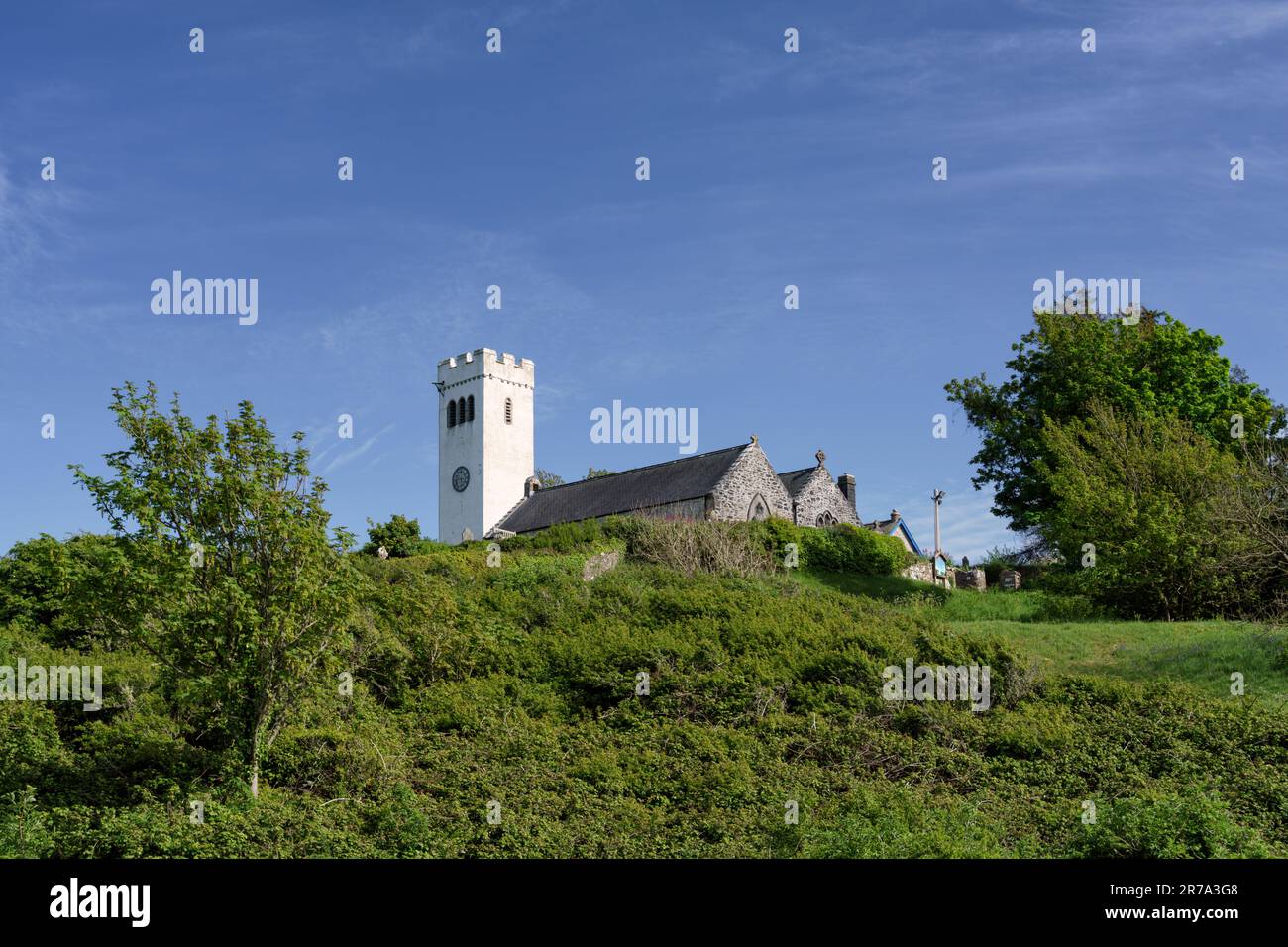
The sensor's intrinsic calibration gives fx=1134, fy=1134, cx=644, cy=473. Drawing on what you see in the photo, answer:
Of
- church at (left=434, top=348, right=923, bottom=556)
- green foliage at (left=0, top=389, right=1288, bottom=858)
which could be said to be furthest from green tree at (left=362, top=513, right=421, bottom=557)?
green foliage at (left=0, top=389, right=1288, bottom=858)

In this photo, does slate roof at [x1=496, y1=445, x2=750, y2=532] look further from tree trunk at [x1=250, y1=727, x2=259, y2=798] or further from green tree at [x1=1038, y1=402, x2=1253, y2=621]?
tree trunk at [x1=250, y1=727, x2=259, y2=798]

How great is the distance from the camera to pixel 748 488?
4462cm

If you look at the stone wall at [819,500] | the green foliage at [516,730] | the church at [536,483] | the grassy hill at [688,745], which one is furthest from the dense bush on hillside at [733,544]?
the green foliage at [516,730]

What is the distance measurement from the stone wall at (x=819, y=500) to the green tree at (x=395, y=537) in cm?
1576

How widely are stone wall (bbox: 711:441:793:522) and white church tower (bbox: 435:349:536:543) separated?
60.6 ft

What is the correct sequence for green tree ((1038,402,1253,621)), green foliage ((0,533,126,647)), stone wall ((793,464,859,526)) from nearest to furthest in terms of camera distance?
1. green foliage ((0,533,126,647))
2. green tree ((1038,402,1253,621))
3. stone wall ((793,464,859,526))

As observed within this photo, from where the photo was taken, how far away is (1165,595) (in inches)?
1102

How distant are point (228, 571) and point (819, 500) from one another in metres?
35.1

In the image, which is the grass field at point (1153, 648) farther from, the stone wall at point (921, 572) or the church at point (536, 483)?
the church at point (536, 483)

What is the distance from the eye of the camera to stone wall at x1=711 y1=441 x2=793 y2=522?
143 ft

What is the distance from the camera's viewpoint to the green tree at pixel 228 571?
638 inches

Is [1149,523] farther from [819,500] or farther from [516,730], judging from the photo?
[819,500]
